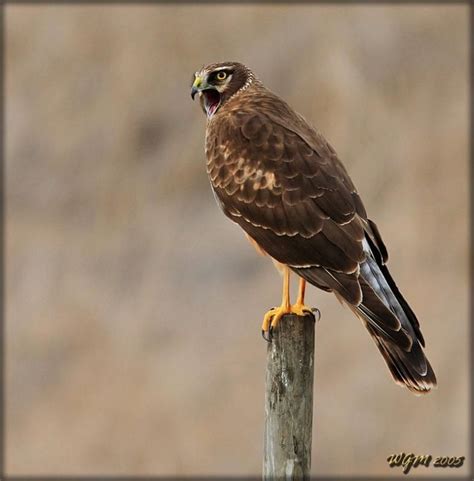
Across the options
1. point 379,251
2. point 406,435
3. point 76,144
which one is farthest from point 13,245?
point 379,251

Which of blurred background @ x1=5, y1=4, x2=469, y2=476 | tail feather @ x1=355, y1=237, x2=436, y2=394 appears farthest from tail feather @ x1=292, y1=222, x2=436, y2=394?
blurred background @ x1=5, y1=4, x2=469, y2=476

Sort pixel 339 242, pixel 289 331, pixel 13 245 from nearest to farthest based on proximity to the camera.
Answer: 1. pixel 289 331
2. pixel 339 242
3. pixel 13 245

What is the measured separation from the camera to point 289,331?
5.97m

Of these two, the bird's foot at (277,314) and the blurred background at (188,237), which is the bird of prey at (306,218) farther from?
the blurred background at (188,237)

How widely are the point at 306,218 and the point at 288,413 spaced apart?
119cm

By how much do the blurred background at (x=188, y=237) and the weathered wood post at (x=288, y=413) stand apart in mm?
8280

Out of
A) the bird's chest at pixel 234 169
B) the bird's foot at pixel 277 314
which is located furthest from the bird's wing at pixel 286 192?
the bird's foot at pixel 277 314

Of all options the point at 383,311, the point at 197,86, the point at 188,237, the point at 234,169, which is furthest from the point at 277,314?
the point at 188,237

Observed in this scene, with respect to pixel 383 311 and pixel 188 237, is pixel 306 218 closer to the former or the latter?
pixel 383 311

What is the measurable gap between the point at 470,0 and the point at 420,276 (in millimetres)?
4820

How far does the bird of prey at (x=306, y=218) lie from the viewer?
6117 mm

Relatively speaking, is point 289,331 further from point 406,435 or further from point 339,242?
point 406,435

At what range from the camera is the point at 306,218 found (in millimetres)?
6492

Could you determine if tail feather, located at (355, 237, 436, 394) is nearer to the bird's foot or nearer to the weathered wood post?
the bird's foot
